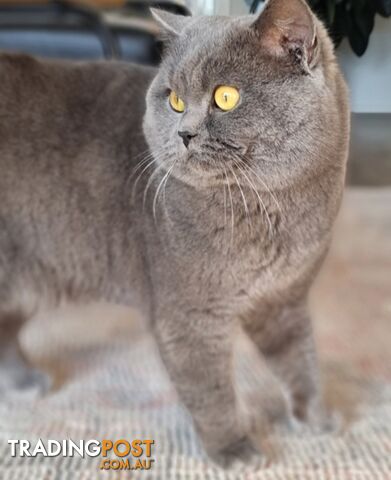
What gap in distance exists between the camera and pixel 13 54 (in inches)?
41.8

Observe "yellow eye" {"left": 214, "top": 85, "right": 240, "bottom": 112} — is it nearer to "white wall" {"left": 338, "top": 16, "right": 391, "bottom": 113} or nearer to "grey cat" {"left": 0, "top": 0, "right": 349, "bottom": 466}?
"grey cat" {"left": 0, "top": 0, "right": 349, "bottom": 466}

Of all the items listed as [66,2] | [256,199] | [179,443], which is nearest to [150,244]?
[256,199]

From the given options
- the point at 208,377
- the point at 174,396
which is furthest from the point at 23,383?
the point at 208,377

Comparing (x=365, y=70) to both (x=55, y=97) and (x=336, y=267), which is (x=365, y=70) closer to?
(x=55, y=97)

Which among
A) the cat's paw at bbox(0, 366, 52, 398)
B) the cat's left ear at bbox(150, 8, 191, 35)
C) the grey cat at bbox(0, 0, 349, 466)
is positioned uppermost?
the cat's left ear at bbox(150, 8, 191, 35)

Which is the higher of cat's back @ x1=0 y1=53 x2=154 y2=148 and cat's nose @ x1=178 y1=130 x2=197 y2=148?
cat's nose @ x1=178 y1=130 x2=197 y2=148

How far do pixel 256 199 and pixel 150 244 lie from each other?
0.20 metres

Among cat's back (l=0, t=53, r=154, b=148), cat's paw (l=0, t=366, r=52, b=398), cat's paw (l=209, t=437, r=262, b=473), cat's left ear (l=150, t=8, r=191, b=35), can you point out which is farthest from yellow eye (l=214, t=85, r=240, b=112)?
cat's paw (l=0, t=366, r=52, b=398)

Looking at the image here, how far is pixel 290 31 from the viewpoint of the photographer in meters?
0.77

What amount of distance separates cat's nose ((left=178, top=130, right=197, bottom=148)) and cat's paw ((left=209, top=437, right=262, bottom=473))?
491mm

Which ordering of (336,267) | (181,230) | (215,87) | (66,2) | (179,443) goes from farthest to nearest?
(336,267)
(66,2)
(179,443)
(181,230)
(215,87)

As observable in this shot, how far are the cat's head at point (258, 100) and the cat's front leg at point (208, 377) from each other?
247mm

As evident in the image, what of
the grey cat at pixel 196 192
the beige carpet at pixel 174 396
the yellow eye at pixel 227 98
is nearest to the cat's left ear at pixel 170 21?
the grey cat at pixel 196 192

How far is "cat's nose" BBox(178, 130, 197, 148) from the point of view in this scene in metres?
0.80
